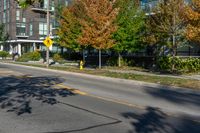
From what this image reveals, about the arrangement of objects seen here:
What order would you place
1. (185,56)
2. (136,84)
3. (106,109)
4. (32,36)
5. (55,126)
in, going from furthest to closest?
(32,36) → (185,56) → (136,84) → (106,109) → (55,126)

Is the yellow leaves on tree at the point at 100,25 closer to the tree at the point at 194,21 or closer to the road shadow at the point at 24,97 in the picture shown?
the tree at the point at 194,21

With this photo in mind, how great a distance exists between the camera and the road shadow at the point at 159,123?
902cm

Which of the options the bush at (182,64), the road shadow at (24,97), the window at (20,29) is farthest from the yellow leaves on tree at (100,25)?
the window at (20,29)

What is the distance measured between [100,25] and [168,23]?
223 inches

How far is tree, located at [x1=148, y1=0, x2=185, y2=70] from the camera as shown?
91.3ft

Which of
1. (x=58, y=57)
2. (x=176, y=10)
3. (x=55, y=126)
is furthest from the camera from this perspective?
(x=58, y=57)

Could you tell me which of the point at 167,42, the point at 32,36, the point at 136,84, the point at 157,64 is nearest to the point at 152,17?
the point at 167,42

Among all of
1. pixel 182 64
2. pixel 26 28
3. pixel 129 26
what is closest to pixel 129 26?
pixel 129 26

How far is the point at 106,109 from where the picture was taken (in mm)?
12000

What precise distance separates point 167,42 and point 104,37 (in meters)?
5.02

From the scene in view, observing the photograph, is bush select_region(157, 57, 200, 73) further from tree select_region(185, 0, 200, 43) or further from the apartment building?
the apartment building

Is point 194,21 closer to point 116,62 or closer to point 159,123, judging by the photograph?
point 116,62

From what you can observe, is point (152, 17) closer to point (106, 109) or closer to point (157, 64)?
point (157, 64)

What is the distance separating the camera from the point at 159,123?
9.82 meters
